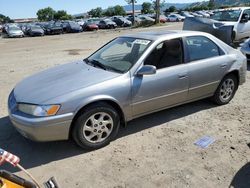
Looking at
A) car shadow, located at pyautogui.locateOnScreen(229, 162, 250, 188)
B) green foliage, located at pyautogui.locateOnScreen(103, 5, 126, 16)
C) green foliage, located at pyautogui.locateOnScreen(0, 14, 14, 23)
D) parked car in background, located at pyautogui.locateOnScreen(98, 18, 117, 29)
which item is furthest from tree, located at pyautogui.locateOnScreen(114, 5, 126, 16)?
car shadow, located at pyautogui.locateOnScreen(229, 162, 250, 188)

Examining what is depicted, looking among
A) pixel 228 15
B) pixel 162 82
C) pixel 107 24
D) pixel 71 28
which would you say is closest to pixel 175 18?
pixel 107 24

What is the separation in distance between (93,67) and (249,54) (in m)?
5.93

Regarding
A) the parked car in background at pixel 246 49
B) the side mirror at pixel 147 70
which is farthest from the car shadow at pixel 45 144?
the parked car in background at pixel 246 49

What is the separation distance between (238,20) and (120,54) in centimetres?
880

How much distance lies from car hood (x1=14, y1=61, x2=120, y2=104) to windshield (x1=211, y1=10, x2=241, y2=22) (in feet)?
30.9

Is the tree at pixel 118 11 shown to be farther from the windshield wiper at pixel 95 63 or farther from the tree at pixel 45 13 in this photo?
the windshield wiper at pixel 95 63

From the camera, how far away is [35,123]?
11.8ft

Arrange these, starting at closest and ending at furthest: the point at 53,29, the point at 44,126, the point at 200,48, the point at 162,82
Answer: the point at 44,126
the point at 162,82
the point at 200,48
the point at 53,29

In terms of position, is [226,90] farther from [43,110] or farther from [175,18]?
[175,18]

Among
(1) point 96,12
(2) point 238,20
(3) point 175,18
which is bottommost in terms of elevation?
(1) point 96,12

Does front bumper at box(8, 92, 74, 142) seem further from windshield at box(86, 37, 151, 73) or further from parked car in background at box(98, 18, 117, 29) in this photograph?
parked car in background at box(98, 18, 117, 29)

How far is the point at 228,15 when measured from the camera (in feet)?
41.1

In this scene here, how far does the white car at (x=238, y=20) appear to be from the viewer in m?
11.8

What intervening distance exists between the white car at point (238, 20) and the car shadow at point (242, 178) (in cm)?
899
